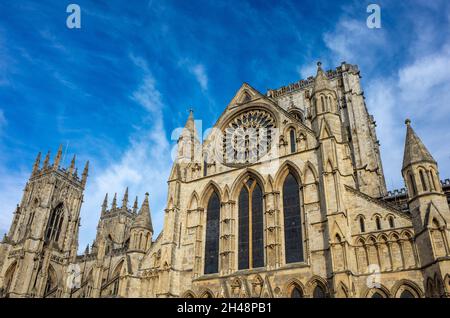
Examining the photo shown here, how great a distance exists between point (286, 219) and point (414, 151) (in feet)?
23.3

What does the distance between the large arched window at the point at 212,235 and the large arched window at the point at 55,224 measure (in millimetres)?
40166

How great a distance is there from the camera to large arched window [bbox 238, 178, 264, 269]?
19.8 metres

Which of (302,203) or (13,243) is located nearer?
(302,203)

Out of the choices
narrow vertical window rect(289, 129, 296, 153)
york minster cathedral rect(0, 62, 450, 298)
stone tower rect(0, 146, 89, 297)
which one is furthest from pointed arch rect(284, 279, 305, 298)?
stone tower rect(0, 146, 89, 297)

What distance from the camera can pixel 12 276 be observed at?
50219mm

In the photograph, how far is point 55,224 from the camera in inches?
2196

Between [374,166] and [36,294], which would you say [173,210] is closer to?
[374,166]

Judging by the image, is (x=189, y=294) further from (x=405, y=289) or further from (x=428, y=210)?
(x=428, y=210)

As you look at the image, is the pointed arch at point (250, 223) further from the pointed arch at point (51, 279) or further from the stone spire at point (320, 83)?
the pointed arch at point (51, 279)

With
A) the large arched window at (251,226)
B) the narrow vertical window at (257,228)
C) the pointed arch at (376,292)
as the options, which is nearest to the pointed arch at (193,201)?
the large arched window at (251,226)

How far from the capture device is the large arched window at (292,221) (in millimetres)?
18562
